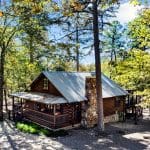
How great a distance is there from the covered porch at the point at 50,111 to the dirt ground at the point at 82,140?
5.15ft

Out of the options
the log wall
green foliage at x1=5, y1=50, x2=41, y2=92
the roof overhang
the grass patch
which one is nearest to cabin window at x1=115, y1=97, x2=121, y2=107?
the log wall

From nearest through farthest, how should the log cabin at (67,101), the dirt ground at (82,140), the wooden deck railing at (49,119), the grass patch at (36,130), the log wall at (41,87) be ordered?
1. the dirt ground at (82,140)
2. the grass patch at (36,130)
3. the wooden deck railing at (49,119)
4. the log cabin at (67,101)
5. the log wall at (41,87)

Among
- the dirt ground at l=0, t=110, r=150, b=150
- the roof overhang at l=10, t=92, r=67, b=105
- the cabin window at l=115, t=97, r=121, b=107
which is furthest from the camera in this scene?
the cabin window at l=115, t=97, r=121, b=107

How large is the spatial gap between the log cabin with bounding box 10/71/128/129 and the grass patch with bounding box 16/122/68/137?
2.86 ft

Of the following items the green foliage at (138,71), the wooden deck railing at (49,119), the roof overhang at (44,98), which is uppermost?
the green foliage at (138,71)

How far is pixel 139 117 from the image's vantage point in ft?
114

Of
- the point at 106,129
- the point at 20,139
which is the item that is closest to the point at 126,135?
the point at 106,129

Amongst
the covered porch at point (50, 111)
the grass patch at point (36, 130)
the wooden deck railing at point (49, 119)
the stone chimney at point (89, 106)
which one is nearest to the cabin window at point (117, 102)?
the stone chimney at point (89, 106)

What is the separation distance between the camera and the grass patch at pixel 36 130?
25.0m

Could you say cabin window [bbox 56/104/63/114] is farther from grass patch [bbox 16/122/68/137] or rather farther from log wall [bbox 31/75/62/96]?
grass patch [bbox 16/122/68/137]

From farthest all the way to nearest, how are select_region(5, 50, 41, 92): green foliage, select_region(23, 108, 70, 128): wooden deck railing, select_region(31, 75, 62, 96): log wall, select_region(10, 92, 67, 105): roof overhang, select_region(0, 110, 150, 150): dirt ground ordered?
select_region(5, 50, 41, 92): green foliage → select_region(31, 75, 62, 96): log wall → select_region(23, 108, 70, 128): wooden deck railing → select_region(10, 92, 67, 105): roof overhang → select_region(0, 110, 150, 150): dirt ground

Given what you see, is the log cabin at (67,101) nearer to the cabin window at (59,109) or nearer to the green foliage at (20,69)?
the cabin window at (59,109)

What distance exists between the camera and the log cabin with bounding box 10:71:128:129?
1070 inches

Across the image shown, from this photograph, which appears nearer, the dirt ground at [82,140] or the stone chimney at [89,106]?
the dirt ground at [82,140]
